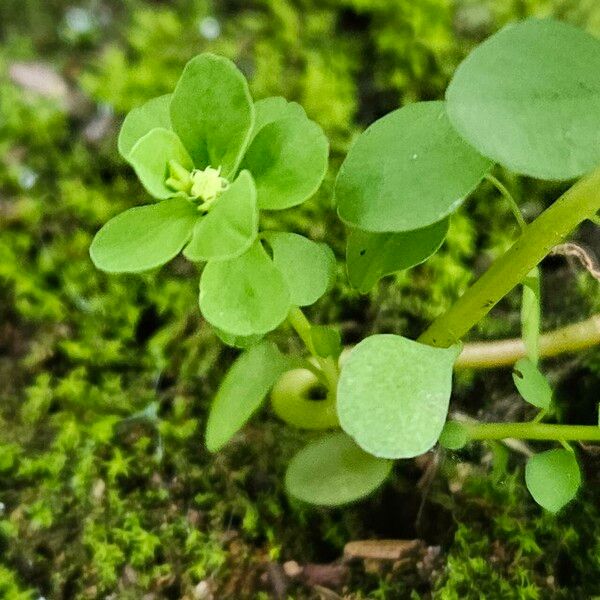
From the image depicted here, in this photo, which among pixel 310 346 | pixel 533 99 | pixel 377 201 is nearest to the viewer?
pixel 533 99

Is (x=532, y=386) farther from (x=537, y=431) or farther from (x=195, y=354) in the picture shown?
(x=195, y=354)

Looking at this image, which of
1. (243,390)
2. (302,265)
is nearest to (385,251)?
(302,265)

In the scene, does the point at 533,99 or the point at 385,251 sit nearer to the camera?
the point at 533,99

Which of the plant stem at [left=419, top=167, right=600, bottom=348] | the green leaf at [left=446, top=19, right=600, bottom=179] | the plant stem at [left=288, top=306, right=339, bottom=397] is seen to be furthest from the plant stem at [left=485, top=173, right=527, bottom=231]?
the plant stem at [left=288, top=306, right=339, bottom=397]

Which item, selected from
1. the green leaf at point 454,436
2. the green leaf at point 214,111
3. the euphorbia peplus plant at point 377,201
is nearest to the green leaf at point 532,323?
the euphorbia peplus plant at point 377,201

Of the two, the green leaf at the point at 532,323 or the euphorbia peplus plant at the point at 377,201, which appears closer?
the euphorbia peplus plant at the point at 377,201

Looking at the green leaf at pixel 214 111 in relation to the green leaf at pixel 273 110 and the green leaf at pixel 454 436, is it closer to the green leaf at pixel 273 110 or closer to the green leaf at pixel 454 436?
the green leaf at pixel 273 110

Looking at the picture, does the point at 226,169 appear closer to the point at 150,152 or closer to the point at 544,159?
the point at 150,152
